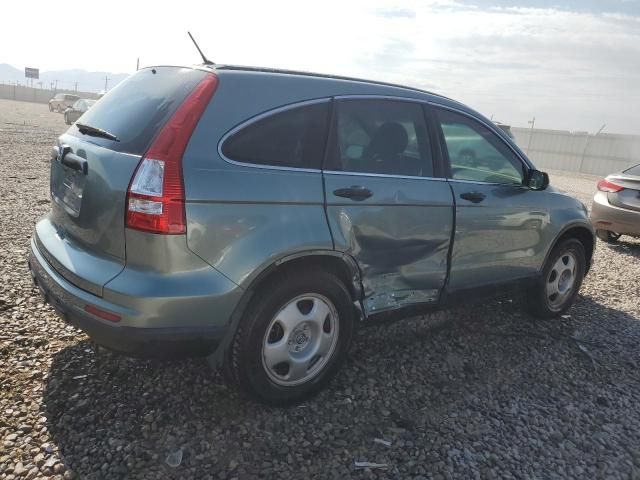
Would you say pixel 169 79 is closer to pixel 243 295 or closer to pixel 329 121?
pixel 329 121

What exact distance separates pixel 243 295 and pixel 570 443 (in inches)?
78.3

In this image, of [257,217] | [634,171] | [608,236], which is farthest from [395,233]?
[608,236]

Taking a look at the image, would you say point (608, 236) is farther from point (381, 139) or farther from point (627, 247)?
point (381, 139)

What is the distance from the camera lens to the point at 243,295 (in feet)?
8.36

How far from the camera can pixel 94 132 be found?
2.81 m

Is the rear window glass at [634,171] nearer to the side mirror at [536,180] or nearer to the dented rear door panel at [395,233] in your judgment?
the side mirror at [536,180]

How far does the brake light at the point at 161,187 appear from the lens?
232 cm

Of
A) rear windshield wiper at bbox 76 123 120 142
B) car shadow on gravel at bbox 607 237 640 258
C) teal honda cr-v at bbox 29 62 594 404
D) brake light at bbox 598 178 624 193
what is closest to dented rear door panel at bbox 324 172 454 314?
teal honda cr-v at bbox 29 62 594 404

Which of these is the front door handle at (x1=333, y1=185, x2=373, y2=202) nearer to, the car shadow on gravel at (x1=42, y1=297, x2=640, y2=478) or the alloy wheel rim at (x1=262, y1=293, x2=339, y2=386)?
the alloy wheel rim at (x1=262, y1=293, x2=339, y2=386)

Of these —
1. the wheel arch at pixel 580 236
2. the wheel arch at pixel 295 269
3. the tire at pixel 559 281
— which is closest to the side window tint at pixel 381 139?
the wheel arch at pixel 295 269

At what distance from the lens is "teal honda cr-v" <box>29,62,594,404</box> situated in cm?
238

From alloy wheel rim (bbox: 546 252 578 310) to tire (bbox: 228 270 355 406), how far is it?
7.70ft

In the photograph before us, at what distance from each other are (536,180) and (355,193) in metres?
1.83

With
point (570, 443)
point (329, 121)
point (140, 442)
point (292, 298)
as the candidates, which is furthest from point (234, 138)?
point (570, 443)
